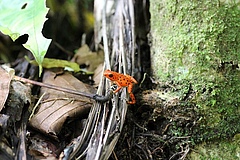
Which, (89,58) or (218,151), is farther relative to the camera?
(89,58)

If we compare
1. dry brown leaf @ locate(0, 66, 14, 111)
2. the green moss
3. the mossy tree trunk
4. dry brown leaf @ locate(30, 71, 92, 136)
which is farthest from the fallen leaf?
the green moss

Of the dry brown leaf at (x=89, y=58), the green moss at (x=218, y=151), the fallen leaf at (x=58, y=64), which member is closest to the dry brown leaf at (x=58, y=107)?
the fallen leaf at (x=58, y=64)

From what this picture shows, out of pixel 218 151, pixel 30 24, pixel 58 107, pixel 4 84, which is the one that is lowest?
pixel 218 151

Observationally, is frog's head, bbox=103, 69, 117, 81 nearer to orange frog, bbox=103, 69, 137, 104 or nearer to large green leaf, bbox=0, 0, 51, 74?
orange frog, bbox=103, 69, 137, 104

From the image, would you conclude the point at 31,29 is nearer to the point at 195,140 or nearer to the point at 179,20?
the point at 179,20

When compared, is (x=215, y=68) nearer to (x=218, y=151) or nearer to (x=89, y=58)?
(x=218, y=151)

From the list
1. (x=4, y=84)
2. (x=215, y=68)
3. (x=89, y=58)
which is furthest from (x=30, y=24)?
(x=215, y=68)

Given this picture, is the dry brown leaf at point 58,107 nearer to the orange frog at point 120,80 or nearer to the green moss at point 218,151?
the orange frog at point 120,80


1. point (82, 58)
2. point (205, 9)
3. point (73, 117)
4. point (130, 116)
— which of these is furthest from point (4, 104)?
point (205, 9)
